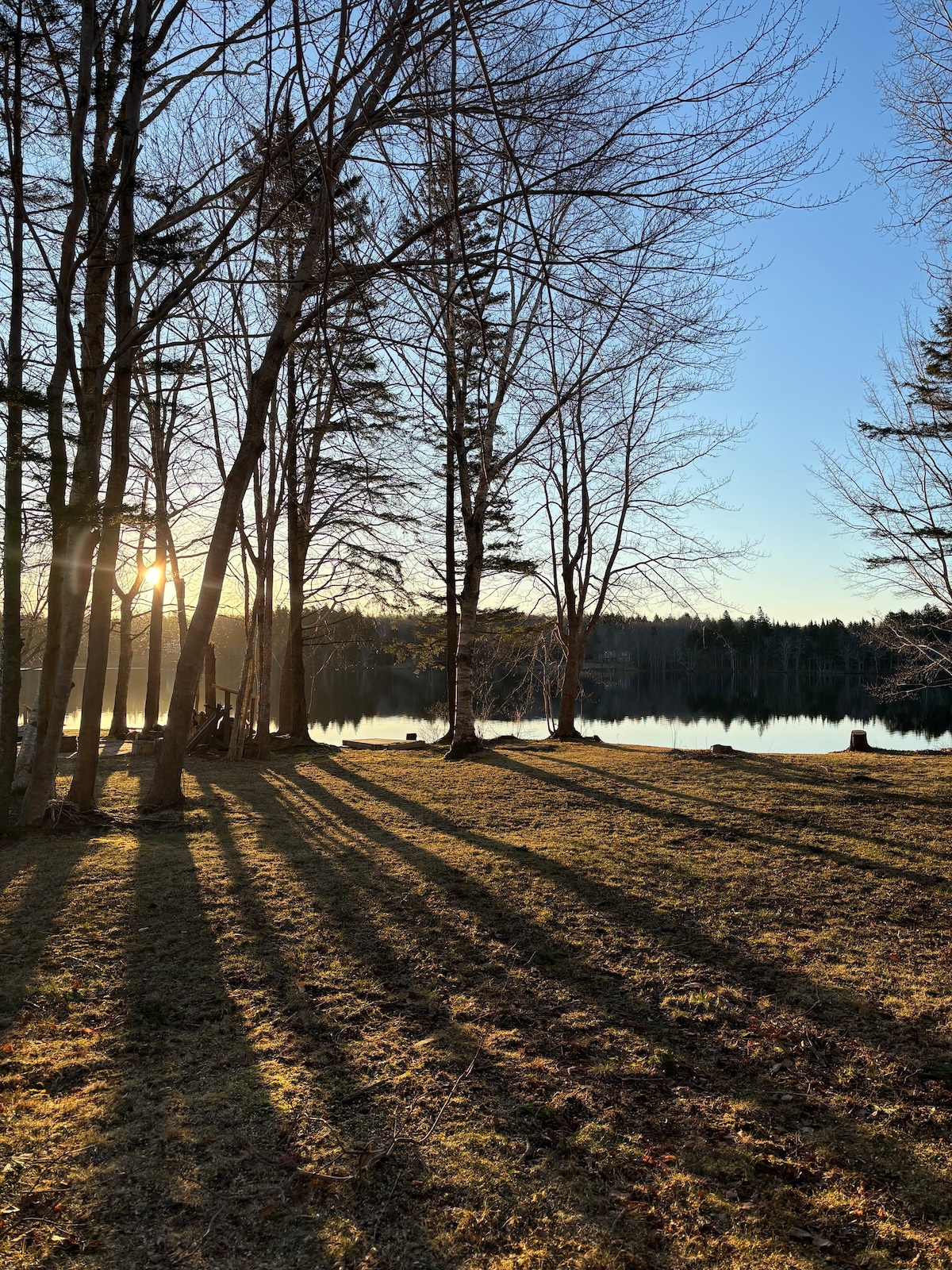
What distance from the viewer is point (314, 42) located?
3062 millimetres

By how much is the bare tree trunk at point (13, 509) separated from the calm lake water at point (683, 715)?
13.8 meters

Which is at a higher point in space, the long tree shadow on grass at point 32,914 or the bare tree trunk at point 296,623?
the bare tree trunk at point 296,623

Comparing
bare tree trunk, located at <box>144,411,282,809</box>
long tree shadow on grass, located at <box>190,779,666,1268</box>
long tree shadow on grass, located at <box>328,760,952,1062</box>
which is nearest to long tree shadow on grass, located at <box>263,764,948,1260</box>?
long tree shadow on grass, located at <box>328,760,952,1062</box>

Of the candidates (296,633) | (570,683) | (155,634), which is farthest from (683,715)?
(155,634)

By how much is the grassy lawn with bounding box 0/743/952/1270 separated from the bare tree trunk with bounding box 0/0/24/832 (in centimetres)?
89

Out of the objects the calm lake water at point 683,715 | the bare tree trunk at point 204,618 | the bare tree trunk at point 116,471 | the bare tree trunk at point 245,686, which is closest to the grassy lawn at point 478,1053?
the bare tree trunk at point 116,471

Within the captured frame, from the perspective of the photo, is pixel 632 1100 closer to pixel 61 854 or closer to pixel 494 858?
pixel 494 858

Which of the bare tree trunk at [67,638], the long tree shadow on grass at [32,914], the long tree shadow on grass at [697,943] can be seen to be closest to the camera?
the long tree shadow on grass at [697,943]

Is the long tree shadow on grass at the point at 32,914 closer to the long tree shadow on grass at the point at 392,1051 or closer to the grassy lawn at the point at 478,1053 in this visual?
the grassy lawn at the point at 478,1053

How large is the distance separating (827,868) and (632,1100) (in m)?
3.47

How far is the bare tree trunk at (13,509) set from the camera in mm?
5691

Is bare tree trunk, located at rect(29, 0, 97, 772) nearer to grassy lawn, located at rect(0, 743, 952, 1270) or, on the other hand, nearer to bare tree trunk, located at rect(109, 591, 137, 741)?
grassy lawn, located at rect(0, 743, 952, 1270)

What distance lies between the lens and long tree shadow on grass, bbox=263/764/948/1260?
2.40 m

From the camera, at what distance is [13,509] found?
6.02m
